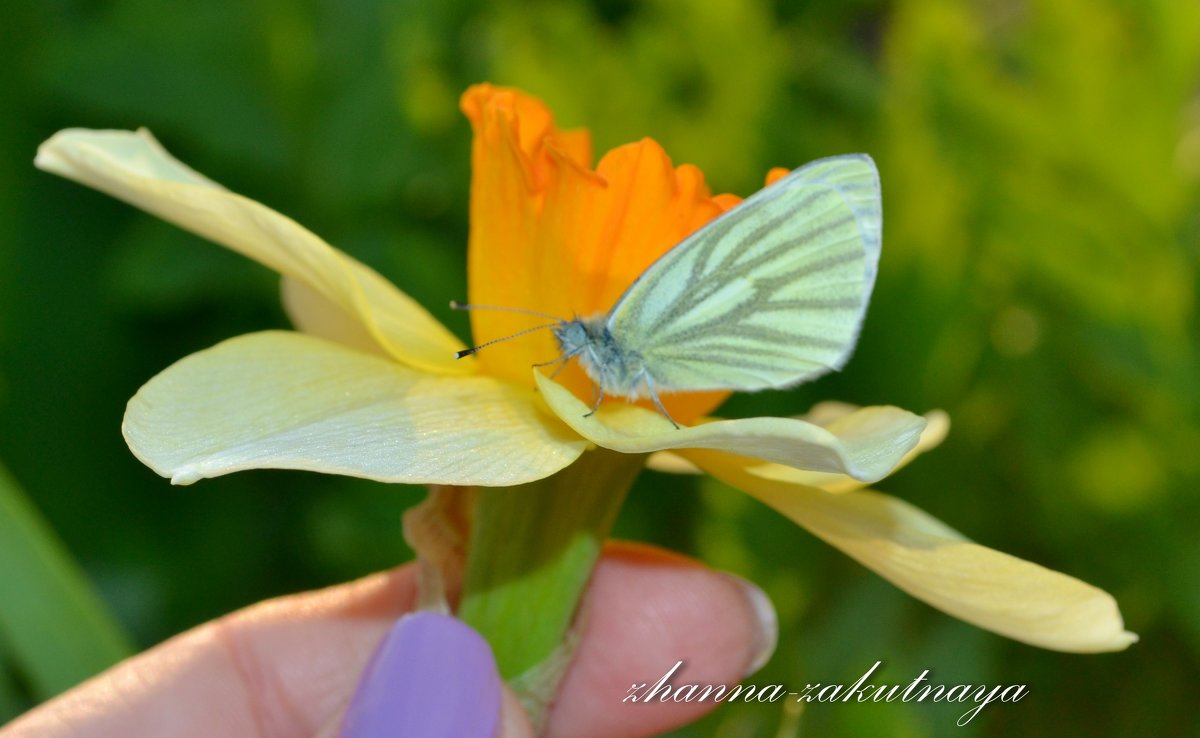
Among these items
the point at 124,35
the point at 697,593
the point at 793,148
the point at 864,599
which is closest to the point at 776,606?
the point at 864,599

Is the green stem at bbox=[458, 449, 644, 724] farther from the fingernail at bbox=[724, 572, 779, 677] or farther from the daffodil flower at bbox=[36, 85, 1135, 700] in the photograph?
the fingernail at bbox=[724, 572, 779, 677]

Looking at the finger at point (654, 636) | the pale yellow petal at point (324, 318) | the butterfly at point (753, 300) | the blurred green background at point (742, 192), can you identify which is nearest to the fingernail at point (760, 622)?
the finger at point (654, 636)

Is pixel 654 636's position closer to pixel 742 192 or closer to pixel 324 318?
pixel 324 318

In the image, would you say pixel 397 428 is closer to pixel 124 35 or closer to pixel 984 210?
pixel 984 210

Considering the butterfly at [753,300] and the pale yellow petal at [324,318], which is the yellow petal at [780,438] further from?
the pale yellow petal at [324,318]

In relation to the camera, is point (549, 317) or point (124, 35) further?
point (124, 35)

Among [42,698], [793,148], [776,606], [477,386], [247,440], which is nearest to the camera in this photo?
[247,440]
